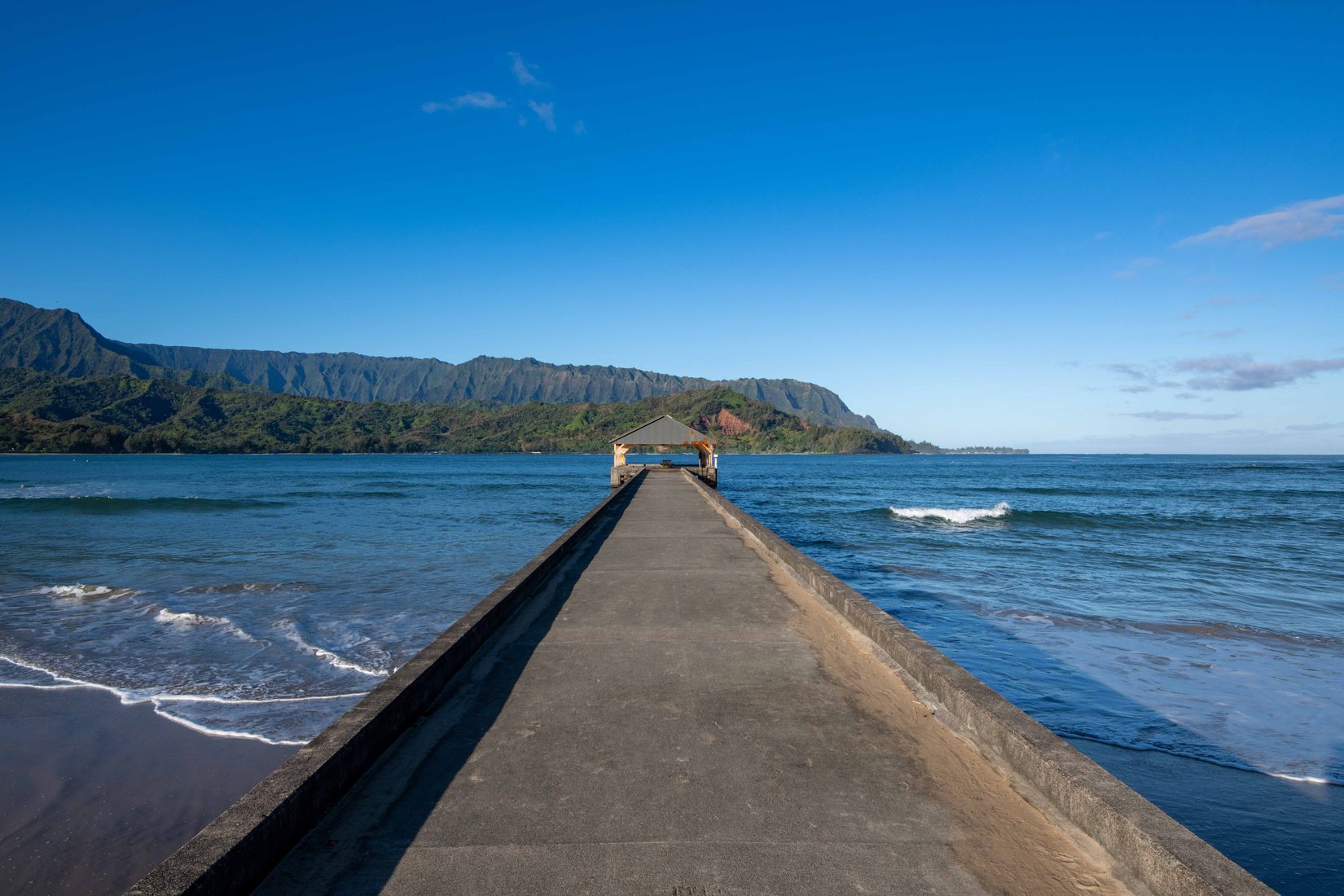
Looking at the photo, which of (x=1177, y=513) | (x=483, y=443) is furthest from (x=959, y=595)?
(x=483, y=443)

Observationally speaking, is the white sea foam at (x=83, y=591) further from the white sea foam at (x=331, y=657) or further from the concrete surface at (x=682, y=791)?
the concrete surface at (x=682, y=791)

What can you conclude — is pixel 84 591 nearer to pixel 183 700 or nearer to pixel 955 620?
pixel 183 700

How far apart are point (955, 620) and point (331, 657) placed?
8.04 meters

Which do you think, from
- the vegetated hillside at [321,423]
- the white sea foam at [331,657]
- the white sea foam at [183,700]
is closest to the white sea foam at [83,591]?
the white sea foam at [183,700]

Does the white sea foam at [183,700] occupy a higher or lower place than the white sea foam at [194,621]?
higher

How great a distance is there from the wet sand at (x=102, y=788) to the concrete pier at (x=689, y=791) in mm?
1695

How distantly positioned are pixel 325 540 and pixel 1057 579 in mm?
17122

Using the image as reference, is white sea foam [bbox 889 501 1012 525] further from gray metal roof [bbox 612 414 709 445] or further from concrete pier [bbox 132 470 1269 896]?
concrete pier [bbox 132 470 1269 896]

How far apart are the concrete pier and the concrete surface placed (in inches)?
0.5

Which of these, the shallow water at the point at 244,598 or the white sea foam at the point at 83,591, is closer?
the shallow water at the point at 244,598

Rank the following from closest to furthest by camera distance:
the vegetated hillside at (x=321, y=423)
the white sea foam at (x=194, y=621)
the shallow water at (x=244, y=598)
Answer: the shallow water at (x=244, y=598) < the white sea foam at (x=194, y=621) < the vegetated hillside at (x=321, y=423)

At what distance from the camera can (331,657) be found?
7.88m

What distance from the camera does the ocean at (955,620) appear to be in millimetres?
5543

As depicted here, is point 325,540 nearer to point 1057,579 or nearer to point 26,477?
point 1057,579
